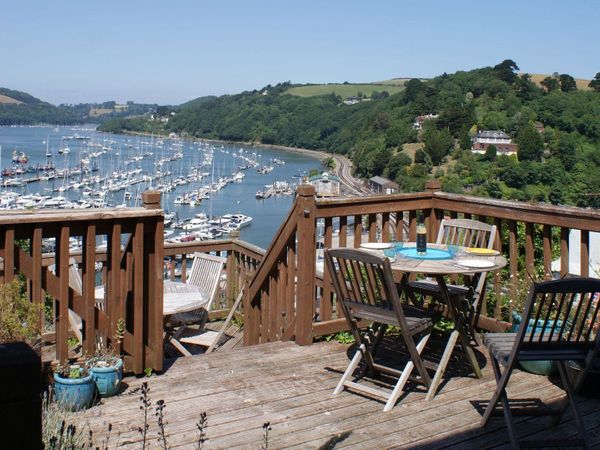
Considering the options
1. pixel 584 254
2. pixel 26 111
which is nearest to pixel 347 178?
pixel 584 254

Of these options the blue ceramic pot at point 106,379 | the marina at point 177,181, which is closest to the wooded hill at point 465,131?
the marina at point 177,181

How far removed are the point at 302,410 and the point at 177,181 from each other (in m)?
98.4

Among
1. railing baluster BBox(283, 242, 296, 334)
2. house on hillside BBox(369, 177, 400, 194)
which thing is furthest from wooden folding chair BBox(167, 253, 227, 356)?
house on hillside BBox(369, 177, 400, 194)

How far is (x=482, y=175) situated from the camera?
70.6 metres

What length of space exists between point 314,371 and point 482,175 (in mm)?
68523

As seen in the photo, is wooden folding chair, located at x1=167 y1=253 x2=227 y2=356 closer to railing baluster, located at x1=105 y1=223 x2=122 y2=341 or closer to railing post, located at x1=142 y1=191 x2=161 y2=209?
railing baluster, located at x1=105 y1=223 x2=122 y2=341

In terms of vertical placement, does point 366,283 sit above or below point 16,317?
above

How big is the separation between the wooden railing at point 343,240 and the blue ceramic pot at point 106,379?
166 cm

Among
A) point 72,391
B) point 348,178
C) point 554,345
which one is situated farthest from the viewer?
point 348,178

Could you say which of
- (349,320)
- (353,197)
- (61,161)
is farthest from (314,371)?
(61,161)

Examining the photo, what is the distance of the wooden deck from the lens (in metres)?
3.64

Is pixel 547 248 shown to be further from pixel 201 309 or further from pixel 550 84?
pixel 550 84

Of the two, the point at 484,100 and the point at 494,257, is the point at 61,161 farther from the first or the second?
the point at 494,257

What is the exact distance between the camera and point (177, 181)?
10062 centimetres
